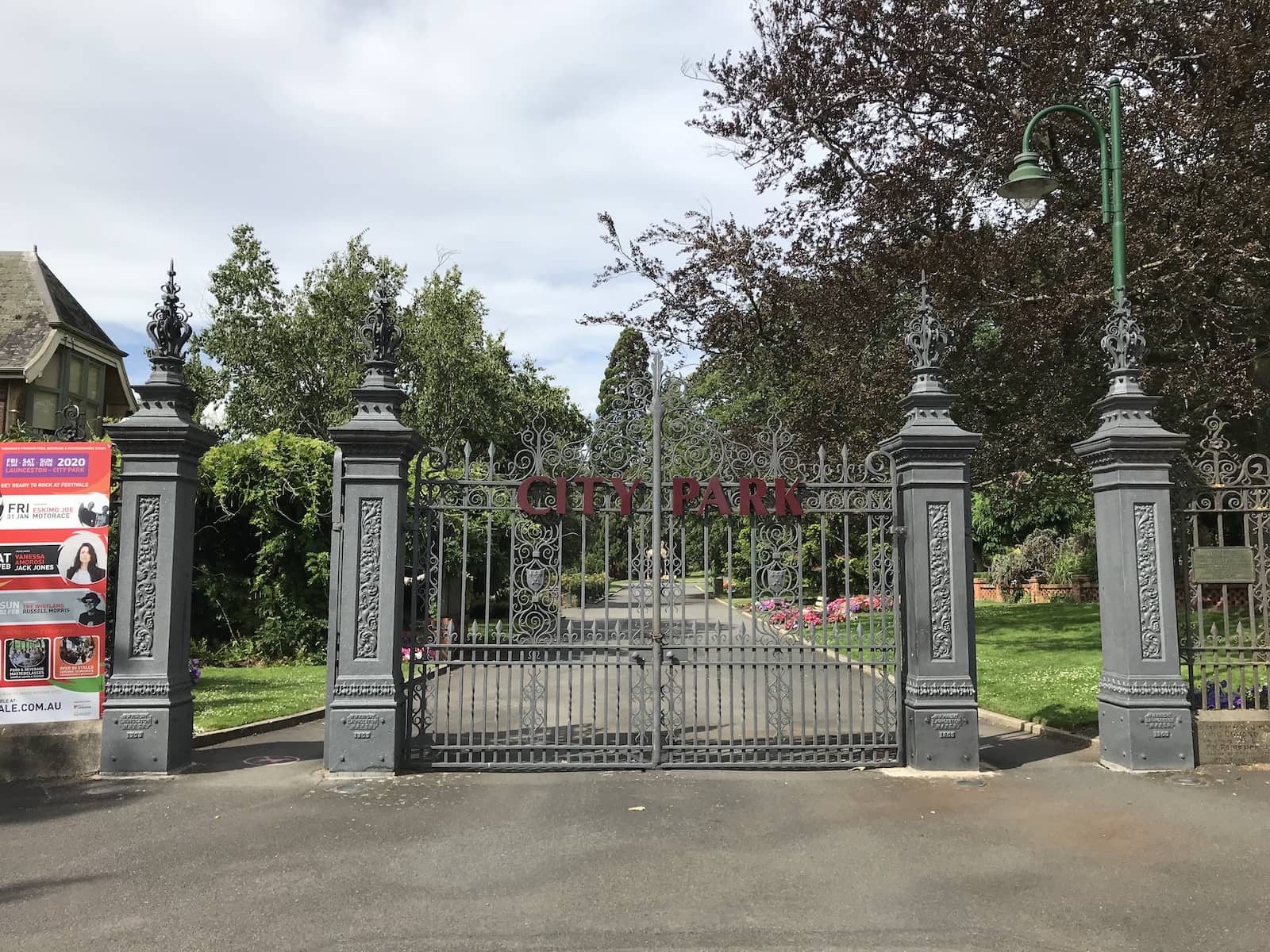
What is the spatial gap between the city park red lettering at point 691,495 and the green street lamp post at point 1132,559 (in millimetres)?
2942

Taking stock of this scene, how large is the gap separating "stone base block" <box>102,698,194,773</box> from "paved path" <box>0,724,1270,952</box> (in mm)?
271

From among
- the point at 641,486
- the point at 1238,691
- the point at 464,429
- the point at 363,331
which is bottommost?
the point at 1238,691

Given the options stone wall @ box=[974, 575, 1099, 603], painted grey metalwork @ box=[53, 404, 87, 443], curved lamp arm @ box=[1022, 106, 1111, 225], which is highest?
curved lamp arm @ box=[1022, 106, 1111, 225]

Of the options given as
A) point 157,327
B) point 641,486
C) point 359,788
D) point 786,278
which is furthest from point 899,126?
point 359,788

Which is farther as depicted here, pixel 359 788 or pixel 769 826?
pixel 359 788

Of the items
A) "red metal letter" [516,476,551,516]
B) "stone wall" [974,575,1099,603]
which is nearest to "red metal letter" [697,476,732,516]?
"red metal letter" [516,476,551,516]

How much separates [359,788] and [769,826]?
3375mm

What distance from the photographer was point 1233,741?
7637mm

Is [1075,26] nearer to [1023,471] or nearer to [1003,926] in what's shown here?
[1023,471]

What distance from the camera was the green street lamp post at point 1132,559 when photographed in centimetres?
749

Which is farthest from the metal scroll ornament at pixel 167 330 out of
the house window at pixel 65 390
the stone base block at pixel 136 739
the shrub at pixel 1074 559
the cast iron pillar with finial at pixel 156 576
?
the shrub at pixel 1074 559

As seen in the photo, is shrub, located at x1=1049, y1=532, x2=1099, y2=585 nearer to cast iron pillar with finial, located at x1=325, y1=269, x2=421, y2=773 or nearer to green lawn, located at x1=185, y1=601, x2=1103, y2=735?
green lawn, located at x1=185, y1=601, x2=1103, y2=735

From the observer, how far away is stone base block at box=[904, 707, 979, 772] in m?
7.52

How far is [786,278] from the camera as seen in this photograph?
1639 centimetres
